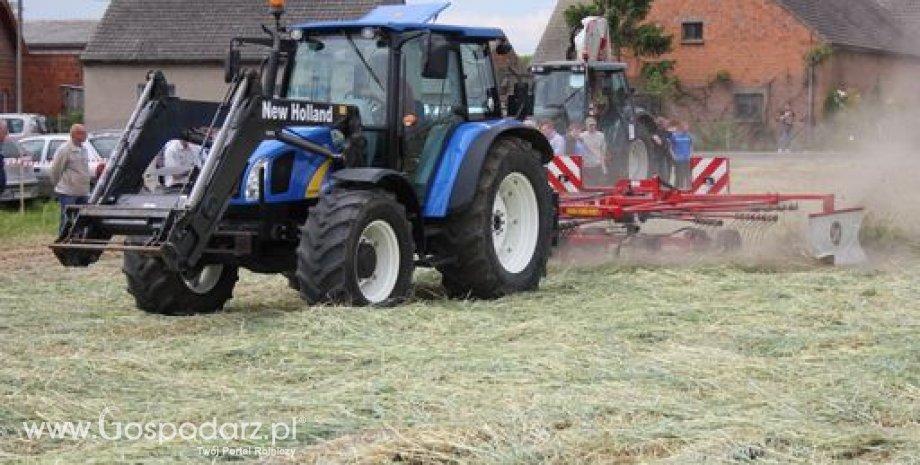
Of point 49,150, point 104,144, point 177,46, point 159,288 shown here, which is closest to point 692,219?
point 159,288

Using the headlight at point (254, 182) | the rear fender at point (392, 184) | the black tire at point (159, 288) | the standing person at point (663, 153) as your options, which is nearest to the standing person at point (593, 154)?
the standing person at point (663, 153)

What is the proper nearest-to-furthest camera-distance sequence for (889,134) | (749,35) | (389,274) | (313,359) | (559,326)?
(313,359) < (559,326) < (389,274) < (889,134) < (749,35)

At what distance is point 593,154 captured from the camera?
1730 centimetres

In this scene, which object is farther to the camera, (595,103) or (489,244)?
(595,103)

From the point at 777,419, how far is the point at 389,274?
14.3 ft

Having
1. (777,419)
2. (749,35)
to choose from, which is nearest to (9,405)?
(777,419)

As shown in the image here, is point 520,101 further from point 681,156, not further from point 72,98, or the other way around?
point 72,98

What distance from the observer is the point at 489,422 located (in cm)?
609

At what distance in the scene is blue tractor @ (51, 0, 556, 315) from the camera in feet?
30.5

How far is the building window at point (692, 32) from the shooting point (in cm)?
4781

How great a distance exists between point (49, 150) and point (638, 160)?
10.3 meters

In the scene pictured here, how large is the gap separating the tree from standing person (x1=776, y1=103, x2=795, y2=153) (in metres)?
4.35

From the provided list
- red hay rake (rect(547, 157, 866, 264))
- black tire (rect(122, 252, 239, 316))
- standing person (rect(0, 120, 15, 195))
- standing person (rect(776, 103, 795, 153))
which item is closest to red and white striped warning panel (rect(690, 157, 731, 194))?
red hay rake (rect(547, 157, 866, 264))

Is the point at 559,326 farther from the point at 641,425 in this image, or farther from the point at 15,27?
the point at 15,27
